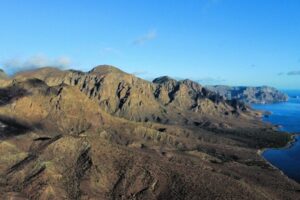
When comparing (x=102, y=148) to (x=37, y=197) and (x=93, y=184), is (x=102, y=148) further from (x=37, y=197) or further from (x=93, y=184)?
(x=37, y=197)

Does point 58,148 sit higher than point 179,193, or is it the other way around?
point 58,148

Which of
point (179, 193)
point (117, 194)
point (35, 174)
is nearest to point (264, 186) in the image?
point (179, 193)

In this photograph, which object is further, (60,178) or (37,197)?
(60,178)

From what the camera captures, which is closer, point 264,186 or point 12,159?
point 12,159

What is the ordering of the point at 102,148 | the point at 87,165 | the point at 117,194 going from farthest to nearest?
1. the point at 102,148
2. the point at 87,165
3. the point at 117,194

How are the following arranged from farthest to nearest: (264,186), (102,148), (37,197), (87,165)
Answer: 1. (264,186)
2. (102,148)
3. (87,165)
4. (37,197)

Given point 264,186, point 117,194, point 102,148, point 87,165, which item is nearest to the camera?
point 117,194

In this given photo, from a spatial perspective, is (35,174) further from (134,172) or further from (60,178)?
(134,172)

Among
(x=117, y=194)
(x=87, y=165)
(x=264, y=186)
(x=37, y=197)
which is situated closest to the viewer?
(x=37, y=197)

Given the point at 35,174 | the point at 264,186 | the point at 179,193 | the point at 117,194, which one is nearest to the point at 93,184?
the point at 117,194
